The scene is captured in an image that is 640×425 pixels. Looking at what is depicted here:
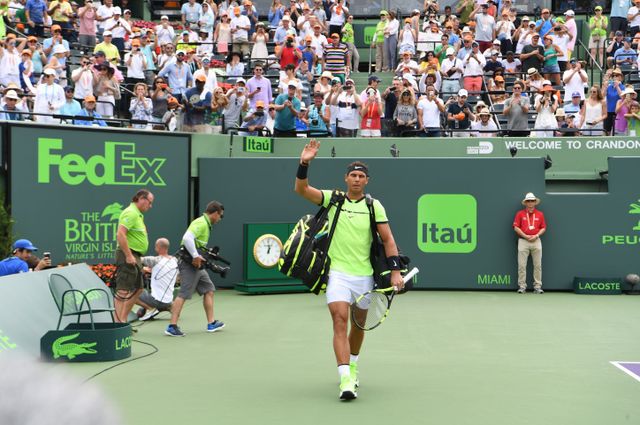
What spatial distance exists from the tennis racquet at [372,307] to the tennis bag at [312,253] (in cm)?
36

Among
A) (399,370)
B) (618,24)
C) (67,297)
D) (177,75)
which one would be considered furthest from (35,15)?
(399,370)

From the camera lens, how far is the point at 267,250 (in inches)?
703

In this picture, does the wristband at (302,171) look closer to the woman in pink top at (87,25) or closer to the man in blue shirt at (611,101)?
the man in blue shirt at (611,101)

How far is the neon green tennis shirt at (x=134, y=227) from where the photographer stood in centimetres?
1182

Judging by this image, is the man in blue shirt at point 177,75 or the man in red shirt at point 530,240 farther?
the man in blue shirt at point 177,75

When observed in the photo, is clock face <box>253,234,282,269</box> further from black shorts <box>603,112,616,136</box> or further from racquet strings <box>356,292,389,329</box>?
racquet strings <box>356,292,389,329</box>

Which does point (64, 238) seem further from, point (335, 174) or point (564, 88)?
point (564, 88)

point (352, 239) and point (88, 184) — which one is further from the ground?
point (88, 184)

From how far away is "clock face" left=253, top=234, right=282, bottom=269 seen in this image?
698 inches

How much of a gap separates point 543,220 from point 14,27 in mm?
13400

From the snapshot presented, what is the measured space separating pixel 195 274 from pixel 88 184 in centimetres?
538

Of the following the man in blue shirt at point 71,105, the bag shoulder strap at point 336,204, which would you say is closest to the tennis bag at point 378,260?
the bag shoulder strap at point 336,204

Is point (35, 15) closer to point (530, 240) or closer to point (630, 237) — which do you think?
point (530, 240)

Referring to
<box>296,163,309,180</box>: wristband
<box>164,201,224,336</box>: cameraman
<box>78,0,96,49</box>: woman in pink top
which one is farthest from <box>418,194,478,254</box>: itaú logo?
<box>296,163,309,180</box>: wristband
